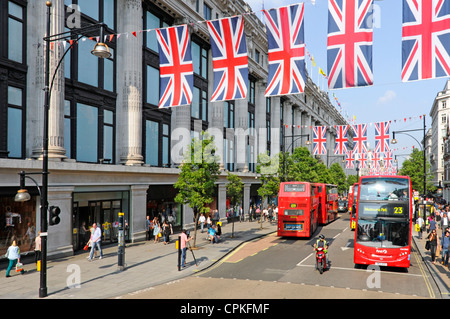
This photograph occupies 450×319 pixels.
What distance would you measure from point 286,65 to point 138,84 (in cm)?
1236

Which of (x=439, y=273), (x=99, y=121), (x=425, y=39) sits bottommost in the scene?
(x=439, y=273)

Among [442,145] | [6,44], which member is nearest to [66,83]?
[6,44]

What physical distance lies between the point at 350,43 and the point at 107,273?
14506 millimetres

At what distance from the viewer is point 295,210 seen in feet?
88.1

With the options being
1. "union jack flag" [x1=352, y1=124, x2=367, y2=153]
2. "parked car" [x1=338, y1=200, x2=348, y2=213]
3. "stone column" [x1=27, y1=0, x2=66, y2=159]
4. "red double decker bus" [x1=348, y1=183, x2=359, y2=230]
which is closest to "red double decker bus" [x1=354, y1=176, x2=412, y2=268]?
"red double decker bus" [x1=348, y1=183, x2=359, y2=230]

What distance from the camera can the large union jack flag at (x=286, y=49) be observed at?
1612cm

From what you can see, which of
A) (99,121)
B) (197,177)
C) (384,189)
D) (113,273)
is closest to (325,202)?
(197,177)

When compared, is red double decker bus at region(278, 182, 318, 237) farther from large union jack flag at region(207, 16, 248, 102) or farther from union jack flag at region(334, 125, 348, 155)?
union jack flag at region(334, 125, 348, 155)

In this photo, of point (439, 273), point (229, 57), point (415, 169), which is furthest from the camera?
point (415, 169)

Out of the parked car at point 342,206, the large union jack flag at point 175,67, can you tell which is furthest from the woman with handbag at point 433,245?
the parked car at point 342,206

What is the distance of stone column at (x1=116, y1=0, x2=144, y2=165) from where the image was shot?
2469cm

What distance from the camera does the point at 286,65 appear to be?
661 inches

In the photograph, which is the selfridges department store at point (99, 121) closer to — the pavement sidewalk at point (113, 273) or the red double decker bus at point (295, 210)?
the pavement sidewalk at point (113, 273)

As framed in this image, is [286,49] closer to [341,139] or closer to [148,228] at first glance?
[148,228]
